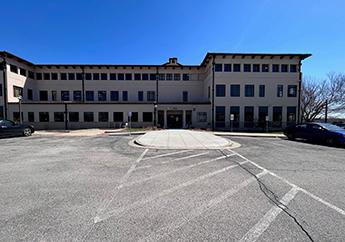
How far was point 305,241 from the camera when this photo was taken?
8.18 ft

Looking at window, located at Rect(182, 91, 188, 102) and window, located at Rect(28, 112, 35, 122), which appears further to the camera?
window, located at Rect(182, 91, 188, 102)

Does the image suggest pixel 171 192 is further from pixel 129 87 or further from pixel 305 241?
pixel 129 87

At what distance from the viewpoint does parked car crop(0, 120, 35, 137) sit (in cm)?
1458

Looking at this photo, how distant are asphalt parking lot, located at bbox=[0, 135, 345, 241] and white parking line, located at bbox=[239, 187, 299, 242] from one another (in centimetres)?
1

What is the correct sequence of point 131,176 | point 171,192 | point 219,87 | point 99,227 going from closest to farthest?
point 99,227, point 171,192, point 131,176, point 219,87

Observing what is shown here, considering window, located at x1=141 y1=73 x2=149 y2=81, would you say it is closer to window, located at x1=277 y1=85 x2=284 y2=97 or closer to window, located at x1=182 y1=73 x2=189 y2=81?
window, located at x1=182 y1=73 x2=189 y2=81

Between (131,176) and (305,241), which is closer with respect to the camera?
(305,241)

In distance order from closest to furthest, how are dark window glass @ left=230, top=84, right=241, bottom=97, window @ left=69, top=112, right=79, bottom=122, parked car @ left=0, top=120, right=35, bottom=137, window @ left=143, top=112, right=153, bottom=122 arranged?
parked car @ left=0, top=120, right=35, bottom=137 < dark window glass @ left=230, top=84, right=241, bottom=97 < window @ left=69, top=112, right=79, bottom=122 < window @ left=143, top=112, right=153, bottom=122

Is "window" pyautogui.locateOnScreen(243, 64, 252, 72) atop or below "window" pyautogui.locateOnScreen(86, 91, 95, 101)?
atop

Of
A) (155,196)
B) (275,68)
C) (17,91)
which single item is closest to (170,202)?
(155,196)

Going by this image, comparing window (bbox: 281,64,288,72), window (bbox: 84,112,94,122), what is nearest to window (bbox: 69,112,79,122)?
window (bbox: 84,112,94,122)

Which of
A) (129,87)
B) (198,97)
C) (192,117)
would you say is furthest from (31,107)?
(198,97)

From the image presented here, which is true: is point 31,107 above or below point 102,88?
below

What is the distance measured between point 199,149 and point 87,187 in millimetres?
6667
